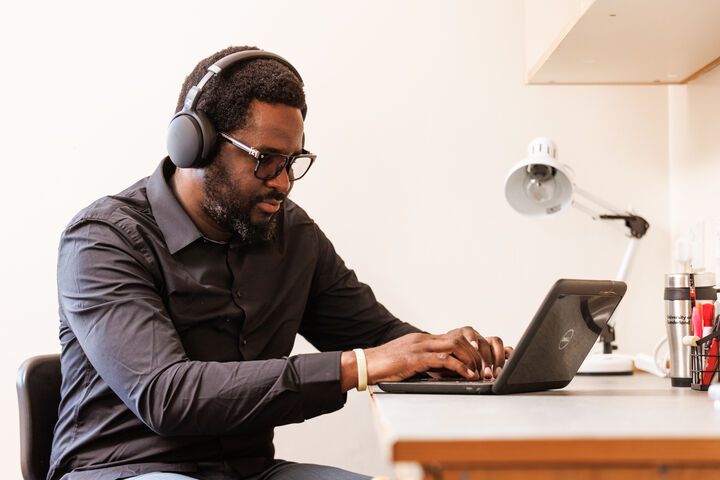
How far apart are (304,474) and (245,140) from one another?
0.63m

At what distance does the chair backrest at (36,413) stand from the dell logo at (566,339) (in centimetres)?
94

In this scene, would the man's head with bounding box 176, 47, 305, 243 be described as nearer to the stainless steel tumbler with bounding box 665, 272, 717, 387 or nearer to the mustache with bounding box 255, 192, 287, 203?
the mustache with bounding box 255, 192, 287, 203

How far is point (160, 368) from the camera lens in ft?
4.49

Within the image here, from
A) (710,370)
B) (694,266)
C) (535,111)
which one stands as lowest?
(710,370)

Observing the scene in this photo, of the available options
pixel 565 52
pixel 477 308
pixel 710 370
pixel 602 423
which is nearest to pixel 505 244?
pixel 477 308

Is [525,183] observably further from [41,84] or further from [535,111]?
[41,84]

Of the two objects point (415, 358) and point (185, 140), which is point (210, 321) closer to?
point (185, 140)

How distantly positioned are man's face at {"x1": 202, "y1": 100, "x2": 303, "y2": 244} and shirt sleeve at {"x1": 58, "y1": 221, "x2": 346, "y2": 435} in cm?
21

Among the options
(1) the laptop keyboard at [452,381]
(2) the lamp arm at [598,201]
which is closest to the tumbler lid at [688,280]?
(1) the laptop keyboard at [452,381]

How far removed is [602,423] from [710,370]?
2.01 ft

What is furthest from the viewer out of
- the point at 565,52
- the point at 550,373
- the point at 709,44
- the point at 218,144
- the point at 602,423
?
the point at 565,52

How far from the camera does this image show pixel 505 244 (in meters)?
2.44

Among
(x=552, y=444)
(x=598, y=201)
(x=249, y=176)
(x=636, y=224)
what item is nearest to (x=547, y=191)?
(x=598, y=201)

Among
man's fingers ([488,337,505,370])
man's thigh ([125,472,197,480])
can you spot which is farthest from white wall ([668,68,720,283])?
man's thigh ([125,472,197,480])
